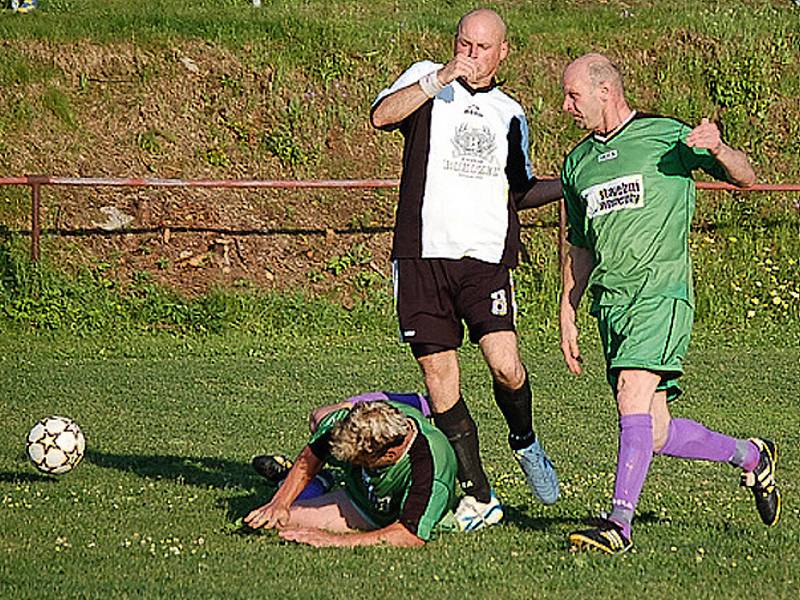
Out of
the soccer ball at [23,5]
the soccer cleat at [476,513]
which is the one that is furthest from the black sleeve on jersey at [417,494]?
the soccer ball at [23,5]

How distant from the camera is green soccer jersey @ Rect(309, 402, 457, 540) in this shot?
6.82m

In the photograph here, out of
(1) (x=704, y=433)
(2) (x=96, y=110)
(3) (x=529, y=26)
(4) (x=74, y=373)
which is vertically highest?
(3) (x=529, y=26)

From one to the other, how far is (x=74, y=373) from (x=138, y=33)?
309 inches

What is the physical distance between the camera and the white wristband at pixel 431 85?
7.34m

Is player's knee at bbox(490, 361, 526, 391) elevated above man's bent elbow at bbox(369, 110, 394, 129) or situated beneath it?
situated beneath

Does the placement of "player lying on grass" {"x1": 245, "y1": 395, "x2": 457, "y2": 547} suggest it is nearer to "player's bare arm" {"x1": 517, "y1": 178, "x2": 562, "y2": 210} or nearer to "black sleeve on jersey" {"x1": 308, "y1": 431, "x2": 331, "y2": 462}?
"black sleeve on jersey" {"x1": 308, "y1": 431, "x2": 331, "y2": 462}

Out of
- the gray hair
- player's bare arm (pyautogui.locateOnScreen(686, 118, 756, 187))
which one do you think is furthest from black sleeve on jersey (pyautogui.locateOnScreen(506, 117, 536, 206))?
the gray hair

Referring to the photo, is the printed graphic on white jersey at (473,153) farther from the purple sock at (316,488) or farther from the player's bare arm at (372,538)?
the player's bare arm at (372,538)

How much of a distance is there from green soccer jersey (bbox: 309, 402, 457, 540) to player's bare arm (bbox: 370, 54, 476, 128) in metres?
1.49

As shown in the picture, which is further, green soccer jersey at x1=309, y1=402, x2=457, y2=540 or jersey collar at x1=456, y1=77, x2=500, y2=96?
jersey collar at x1=456, y1=77, x2=500, y2=96

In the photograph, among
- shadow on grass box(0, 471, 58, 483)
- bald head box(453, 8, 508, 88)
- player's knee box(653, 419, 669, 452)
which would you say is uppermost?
bald head box(453, 8, 508, 88)

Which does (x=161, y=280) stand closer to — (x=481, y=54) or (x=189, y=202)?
(x=189, y=202)

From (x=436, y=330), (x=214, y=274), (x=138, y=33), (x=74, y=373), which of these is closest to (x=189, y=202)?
(x=214, y=274)

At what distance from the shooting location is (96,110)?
2055cm
